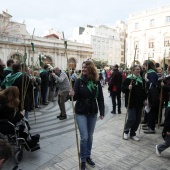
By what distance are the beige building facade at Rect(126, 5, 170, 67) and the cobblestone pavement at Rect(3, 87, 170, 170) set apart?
43.0 meters

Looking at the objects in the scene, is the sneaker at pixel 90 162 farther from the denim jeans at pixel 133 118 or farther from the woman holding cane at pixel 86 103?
the denim jeans at pixel 133 118

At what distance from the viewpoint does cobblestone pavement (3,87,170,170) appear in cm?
399

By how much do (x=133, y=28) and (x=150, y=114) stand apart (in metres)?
51.3

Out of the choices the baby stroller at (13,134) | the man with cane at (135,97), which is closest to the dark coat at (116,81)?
the man with cane at (135,97)

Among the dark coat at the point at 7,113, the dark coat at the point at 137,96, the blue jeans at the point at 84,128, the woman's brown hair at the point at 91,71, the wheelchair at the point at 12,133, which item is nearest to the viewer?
the blue jeans at the point at 84,128

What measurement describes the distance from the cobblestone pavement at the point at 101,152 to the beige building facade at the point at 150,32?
43.0m

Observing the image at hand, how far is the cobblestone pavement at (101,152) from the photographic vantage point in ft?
13.1

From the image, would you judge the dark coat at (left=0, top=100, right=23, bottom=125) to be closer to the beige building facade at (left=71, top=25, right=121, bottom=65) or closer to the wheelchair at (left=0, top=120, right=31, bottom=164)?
the wheelchair at (left=0, top=120, right=31, bottom=164)

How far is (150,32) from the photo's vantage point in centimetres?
5122

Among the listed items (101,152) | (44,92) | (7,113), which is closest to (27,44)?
(44,92)

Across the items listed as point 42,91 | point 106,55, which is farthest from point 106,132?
point 106,55

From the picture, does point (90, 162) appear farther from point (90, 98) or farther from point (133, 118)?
point (133, 118)

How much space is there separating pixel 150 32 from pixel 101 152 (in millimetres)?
50838

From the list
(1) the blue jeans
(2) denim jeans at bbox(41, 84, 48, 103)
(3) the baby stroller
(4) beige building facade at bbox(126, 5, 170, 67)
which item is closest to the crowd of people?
(1) the blue jeans
